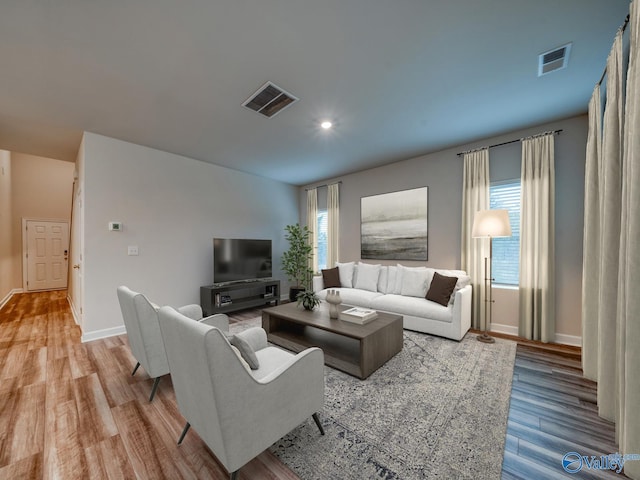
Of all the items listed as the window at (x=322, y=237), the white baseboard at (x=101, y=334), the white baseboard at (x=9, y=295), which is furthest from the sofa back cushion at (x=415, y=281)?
the white baseboard at (x=9, y=295)

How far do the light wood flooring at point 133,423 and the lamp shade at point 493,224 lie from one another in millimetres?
1430

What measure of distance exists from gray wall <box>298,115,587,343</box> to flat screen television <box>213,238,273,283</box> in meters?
1.74

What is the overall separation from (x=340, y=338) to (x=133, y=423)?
210 cm

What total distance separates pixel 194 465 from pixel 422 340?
2712 mm

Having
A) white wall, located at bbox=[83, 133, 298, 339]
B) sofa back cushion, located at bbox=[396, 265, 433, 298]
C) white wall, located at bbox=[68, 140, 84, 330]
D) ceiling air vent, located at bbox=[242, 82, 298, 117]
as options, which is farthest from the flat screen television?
sofa back cushion, located at bbox=[396, 265, 433, 298]

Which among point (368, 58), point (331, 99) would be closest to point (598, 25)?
point (368, 58)

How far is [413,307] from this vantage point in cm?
350

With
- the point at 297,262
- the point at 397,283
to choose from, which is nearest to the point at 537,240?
the point at 397,283

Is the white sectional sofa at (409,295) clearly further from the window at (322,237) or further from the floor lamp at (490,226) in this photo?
the window at (322,237)

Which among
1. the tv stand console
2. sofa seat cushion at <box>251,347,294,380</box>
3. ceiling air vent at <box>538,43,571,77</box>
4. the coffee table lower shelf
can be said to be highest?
ceiling air vent at <box>538,43,571,77</box>

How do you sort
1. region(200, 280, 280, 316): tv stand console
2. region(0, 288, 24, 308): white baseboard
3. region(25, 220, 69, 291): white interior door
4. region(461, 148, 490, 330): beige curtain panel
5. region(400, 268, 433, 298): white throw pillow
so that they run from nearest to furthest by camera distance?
region(461, 148, 490, 330): beige curtain panel → region(400, 268, 433, 298): white throw pillow → region(200, 280, 280, 316): tv stand console → region(0, 288, 24, 308): white baseboard → region(25, 220, 69, 291): white interior door

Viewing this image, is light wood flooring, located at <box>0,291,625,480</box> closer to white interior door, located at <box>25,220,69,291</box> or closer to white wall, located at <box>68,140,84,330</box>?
white wall, located at <box>68,140,84,330</box>

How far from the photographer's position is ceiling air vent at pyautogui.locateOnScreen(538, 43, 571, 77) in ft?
6.64

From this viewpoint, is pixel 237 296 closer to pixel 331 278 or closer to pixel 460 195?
pixel 331 278
